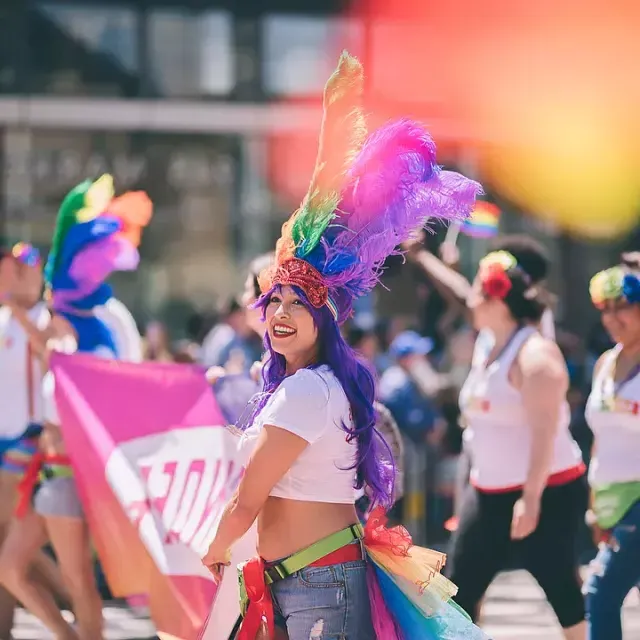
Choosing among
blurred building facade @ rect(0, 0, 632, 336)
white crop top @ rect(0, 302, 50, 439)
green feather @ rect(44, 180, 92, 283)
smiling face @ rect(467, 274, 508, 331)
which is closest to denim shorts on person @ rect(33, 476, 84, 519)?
white crop top @ rect(0, 302, 50, 439)

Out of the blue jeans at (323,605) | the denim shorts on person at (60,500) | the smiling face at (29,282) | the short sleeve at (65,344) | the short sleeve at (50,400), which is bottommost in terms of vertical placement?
the denim shorts on person at (60,500)

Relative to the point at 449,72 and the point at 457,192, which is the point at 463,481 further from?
the point at 449,72

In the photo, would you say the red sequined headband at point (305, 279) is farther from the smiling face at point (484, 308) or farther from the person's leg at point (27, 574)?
the person's leg at point (27, 574)

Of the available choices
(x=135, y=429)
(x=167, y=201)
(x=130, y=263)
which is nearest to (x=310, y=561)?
(x=135, y=429)

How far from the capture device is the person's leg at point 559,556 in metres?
5.91

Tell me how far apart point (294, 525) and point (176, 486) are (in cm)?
247

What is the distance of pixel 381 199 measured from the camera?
13.2ft

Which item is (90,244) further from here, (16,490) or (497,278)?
(497,278)

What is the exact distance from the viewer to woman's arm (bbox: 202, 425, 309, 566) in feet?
12.4

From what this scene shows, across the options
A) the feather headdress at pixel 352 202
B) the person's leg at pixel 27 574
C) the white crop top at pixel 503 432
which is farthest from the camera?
the person's leg at pixel 27 574

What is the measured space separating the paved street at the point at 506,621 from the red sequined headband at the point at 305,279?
147 inches

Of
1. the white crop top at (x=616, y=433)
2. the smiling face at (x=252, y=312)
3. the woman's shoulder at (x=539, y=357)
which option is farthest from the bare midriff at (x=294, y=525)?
the white crop top at (x=616, y=433)

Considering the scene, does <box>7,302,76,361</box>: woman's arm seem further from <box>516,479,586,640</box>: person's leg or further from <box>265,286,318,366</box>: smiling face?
<box>265,286,318,366</box>: smiling face

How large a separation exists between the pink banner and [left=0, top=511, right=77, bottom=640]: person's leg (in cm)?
52
